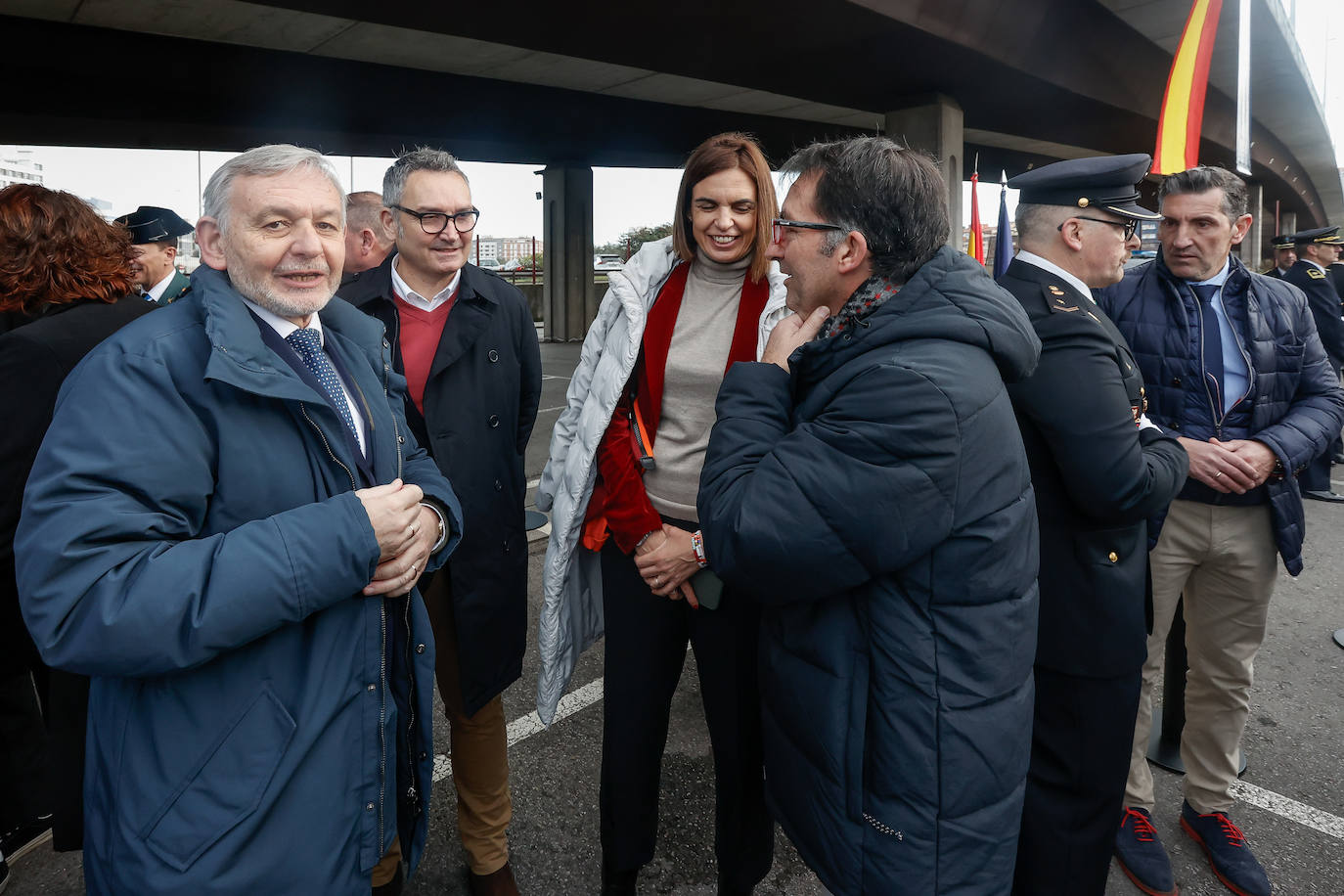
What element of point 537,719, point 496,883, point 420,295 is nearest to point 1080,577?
point 496,883

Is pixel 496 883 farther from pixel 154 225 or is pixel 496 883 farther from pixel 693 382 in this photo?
pixel 154 225

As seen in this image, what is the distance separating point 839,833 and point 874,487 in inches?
28.4

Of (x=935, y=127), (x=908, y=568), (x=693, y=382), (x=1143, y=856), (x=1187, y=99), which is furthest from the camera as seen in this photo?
(x=935, y=127)

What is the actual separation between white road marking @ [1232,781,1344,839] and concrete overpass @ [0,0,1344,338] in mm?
8154

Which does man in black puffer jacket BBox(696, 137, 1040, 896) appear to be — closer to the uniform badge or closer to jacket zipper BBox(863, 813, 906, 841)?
jacket zipper BBox(863, 813, 906, 841)

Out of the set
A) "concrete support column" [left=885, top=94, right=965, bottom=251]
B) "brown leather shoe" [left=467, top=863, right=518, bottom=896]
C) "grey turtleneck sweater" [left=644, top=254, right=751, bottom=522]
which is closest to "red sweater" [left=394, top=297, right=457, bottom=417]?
"grey turtleneck sweater" [left=644, top=254, right=751, bottom=522]

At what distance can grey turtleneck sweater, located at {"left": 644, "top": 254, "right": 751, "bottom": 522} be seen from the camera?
7.45 ft

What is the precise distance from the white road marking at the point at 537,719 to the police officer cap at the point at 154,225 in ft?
11.6

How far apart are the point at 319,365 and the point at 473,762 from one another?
1.41 meters

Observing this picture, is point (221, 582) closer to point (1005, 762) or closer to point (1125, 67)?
point (1005, 762)

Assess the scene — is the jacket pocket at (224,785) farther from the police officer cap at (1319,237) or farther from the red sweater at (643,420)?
the police officer cap at (1319,237)

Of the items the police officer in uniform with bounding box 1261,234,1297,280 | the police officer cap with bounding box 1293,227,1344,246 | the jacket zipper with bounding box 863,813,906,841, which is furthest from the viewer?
the police officer in uniform with bounding box 1261,234,1297,280

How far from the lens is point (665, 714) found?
2.36 metres

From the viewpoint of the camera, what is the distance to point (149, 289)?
4746mm
